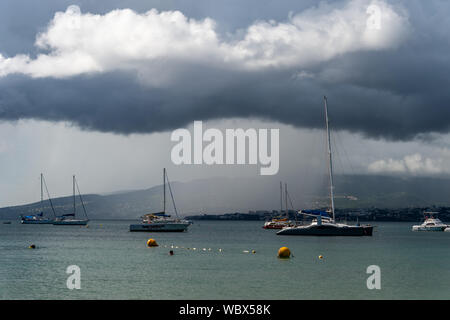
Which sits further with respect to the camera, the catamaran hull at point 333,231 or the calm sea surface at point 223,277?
the catamaran hull at point 333,231

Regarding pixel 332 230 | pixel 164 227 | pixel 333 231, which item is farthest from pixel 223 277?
pixel 164 227

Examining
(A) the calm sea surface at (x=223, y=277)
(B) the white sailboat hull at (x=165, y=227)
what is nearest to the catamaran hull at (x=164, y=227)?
(B) the white sailboat hull at (x=165, y=227)

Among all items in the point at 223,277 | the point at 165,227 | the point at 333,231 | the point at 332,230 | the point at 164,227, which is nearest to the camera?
the point at 223,277

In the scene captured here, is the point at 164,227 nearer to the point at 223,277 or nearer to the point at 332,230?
the point at 332,230

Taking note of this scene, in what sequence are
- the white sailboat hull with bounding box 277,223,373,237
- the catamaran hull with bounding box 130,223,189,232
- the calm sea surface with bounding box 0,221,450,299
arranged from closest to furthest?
the calm sea surface with bounding box 0,221,450,299 → the white sailboat hull with bounding box 277,223,373,237 → the catamaran hull with bounding box 130,223,189,232

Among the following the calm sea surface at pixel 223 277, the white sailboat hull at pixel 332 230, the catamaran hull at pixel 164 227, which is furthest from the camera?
the catamaran hull at pixel 164 227

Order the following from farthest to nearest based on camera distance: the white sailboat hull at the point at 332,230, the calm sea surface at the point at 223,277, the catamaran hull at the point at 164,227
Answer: the catamaran hull at the point at 164,227 → the white sailboat hull at the point at 332,230 → the calm sea surface at the point at 223,277

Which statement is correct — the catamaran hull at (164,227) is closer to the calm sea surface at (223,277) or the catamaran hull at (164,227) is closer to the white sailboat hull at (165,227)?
the white sailboat hull at (165,227)

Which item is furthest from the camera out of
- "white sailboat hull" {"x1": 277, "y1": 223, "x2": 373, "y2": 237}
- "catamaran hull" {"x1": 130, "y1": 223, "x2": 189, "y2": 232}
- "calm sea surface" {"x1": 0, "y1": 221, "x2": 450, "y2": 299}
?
"catamaran hull" {"x1": 130, "y1": 223, "x2": 189, "y2": 232}

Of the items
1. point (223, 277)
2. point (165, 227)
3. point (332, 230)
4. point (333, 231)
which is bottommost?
point (165, 227)

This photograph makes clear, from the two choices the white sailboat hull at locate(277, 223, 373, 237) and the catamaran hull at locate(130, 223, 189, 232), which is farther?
the catamaran hull at locate(130, 223, 189, 232)

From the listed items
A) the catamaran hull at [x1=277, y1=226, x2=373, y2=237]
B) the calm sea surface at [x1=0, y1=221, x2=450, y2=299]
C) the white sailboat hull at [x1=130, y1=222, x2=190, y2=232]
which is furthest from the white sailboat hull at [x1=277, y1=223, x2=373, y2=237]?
the white sailboat hull at [x1=130, y1=222, x2=190, y2=232]

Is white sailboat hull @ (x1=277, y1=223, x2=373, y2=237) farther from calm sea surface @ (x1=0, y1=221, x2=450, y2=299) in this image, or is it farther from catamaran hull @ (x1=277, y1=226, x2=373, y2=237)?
calm sea surface @ (x1=0, y1=221, x2=450, y2=299)
